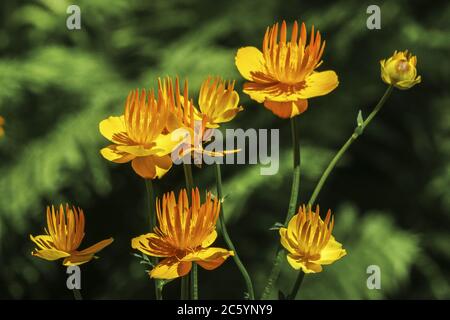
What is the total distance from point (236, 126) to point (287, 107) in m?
1.30

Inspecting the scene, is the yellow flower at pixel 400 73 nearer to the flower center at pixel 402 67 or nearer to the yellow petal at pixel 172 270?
the flower center at pixel 402 67

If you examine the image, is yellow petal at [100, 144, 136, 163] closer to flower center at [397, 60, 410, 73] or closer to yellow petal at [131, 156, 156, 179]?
yellow petal at [131, 156, 156, 179]

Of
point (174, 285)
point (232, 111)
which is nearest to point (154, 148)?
point (232, 111)

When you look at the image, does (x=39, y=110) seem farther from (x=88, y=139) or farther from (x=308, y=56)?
(x=308, y=56)

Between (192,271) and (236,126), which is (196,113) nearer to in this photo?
(192,271)

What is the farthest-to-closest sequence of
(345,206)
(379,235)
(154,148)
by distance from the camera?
(345,206)
(379,235)
(154,148)

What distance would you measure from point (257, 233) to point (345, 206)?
214 millimetres

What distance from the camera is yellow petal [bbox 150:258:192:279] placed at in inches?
12.0

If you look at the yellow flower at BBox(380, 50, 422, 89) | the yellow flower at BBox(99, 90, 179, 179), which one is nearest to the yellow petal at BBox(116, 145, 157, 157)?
the yellow flower at BBox(99, 90, 179, 179)

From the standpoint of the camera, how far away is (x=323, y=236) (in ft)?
1.02

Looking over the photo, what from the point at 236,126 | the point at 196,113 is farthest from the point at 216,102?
the point at 236,126

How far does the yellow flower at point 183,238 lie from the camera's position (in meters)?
0.30

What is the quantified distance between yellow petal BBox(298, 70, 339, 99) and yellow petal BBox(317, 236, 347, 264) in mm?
66

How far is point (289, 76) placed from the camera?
330mm
